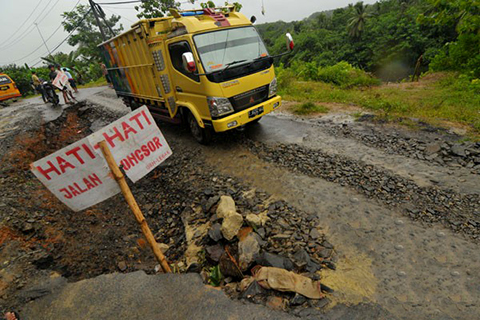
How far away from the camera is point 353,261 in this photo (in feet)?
→ 8.38

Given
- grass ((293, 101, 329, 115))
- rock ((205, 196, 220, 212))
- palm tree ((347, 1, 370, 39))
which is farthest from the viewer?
palm tree ((347, 1, 370, 39))

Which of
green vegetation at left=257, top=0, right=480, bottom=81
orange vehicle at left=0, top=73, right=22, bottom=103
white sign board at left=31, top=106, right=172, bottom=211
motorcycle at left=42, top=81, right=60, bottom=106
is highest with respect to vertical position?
orange vehicle at left=0, top=73, right=22, bottom=103

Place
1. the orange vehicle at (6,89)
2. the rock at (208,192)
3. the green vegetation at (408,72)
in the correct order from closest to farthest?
the rock at (208,192), the green vegetation at (408,72), the orange vehicle at (6,89)

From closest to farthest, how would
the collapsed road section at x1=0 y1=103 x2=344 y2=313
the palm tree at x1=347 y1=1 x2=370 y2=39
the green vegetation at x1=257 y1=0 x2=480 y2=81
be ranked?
the collapsed road section at x1=0 y1=103 x2=344 y2=313
the green vegetation at x1=257 y1=0 x2=480 y2=81
the palm tree at x1=347 y1=1 x2=370 y2=39

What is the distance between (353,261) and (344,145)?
294cm

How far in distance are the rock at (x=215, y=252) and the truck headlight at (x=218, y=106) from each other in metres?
2.78

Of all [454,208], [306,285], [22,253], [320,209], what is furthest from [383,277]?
[22,253]

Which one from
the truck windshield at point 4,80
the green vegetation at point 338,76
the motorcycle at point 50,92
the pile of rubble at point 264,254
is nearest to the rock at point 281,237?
the pile of rubble at point 264,254

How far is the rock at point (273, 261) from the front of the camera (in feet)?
8.15

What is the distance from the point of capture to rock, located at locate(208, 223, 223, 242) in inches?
114

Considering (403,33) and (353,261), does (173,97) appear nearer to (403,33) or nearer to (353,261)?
(353,261)

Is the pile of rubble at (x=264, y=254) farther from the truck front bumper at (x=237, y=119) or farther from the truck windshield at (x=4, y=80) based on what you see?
the truck windshield at (x=4, y=80)

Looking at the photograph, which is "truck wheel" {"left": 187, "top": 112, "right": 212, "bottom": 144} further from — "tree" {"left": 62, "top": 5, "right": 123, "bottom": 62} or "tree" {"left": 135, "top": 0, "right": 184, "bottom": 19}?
"tree" {"left": 62, "top": 5, "right": 123, "bottom": 62}

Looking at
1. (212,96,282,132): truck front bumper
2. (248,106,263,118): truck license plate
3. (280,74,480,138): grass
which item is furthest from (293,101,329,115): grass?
(248,106,263,118): truck license plate
